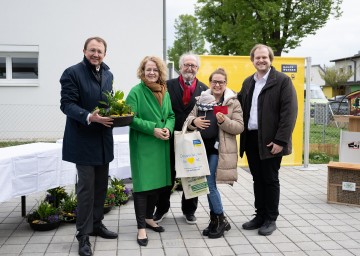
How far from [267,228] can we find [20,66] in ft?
30.3

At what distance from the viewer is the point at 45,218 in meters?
4.53

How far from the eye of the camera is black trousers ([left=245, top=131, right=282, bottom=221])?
4414 mm

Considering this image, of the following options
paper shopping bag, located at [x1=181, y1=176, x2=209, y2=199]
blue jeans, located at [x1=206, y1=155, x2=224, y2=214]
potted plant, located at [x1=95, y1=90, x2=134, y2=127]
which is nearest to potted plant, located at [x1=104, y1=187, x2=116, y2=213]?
paper shopping bag, located at [x1=181, y1=176, x2=209, y2=199]

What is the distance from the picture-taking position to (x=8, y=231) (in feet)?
14.8

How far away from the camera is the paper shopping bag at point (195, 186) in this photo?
13.8 ft

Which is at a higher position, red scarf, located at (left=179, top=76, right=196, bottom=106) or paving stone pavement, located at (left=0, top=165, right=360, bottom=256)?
red scarf, located at (left=179, top=76, right=196, bottom=106)

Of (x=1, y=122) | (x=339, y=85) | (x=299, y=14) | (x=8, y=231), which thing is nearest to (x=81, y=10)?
(x=1, y=122)

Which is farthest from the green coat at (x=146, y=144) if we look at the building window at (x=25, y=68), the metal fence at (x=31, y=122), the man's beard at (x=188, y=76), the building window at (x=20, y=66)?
the building window at (x=25, y=68)

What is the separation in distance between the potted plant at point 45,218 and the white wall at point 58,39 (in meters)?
6.85

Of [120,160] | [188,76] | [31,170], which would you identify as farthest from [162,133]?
[120,160]

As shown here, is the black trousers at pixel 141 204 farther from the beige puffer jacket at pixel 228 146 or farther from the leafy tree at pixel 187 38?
the leafy tree at pixel 187 38

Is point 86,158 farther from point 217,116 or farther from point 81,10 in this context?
point 81,10

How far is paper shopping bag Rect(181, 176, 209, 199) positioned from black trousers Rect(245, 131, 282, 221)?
0.69 m

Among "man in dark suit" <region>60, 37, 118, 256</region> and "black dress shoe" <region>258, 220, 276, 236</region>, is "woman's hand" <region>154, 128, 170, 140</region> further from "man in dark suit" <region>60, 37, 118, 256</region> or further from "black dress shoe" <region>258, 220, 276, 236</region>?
"black dress shoe" <region>258, 220, 276, 236</region>
